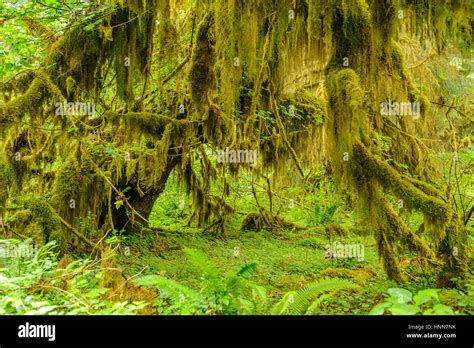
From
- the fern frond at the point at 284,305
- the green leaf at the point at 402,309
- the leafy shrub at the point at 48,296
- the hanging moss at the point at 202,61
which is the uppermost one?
the hanging moss at the point at 202,61

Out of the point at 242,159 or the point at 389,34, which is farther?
the point at 242,159

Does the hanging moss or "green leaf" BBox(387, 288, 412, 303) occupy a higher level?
the hanging moss

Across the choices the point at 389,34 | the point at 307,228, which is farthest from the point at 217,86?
the point at 307,228

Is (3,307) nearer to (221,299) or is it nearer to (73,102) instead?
(221,299)

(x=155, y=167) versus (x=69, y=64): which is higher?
(x=69, y=64)

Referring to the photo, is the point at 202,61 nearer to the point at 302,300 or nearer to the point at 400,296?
the point at 302,300

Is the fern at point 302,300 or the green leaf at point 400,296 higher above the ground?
the green leaf at point 400,296

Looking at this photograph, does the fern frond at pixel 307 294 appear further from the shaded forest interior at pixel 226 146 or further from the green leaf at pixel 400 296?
the green leaf at pixel 400 296

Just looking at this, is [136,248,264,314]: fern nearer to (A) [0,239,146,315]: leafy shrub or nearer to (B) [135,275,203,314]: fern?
(B) [135,275,203,314]: fern

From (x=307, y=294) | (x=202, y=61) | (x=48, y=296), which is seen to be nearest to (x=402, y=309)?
(x=307, y=294)

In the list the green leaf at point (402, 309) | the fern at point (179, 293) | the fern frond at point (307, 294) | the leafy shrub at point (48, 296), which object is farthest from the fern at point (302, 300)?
the leafy shrub at point (48, 296)

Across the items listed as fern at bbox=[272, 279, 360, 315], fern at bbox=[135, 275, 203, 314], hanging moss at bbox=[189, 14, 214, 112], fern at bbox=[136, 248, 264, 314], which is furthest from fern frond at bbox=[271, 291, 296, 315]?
hanging moss at bbox=[189, 14, 214, 112]
